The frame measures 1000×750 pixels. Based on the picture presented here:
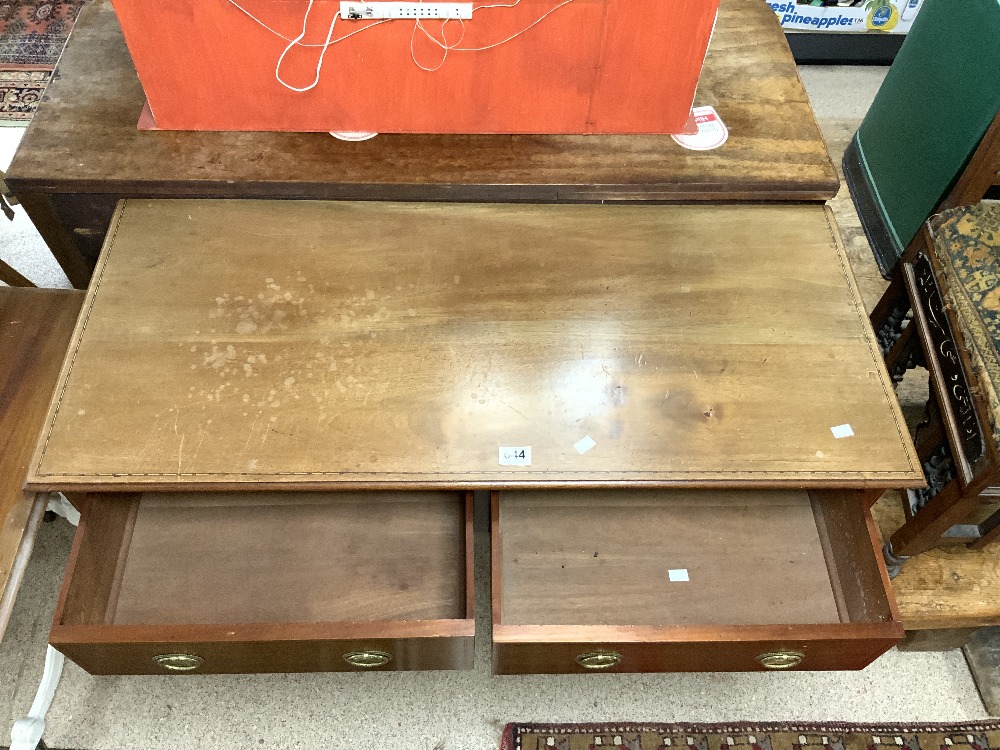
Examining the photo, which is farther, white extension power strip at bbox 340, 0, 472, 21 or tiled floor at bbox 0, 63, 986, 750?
tiled floor at bbox 0, 63, 986, 750

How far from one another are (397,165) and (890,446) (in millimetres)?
909

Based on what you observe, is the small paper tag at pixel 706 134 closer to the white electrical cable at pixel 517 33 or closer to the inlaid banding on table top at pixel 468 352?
the inlaid banding on table top at pixel 468 352

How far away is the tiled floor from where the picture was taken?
4.24ft

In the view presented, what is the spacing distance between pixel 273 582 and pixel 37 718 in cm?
45

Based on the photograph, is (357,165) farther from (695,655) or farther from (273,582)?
(695,655)

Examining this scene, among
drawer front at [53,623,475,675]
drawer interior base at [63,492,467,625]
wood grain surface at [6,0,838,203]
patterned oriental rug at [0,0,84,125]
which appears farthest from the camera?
patterned oriental rug at [0,0,84,125]

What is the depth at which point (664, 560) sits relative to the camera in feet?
3.80

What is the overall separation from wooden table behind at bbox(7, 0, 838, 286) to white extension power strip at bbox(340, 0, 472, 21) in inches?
8.8

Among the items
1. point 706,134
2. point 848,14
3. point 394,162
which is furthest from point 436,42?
point 848,14

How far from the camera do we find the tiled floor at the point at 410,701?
1293mm

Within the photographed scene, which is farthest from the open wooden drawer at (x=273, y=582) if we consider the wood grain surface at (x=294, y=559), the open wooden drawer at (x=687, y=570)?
the open wooden drawer at (x=687, y=570)

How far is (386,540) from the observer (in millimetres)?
1157

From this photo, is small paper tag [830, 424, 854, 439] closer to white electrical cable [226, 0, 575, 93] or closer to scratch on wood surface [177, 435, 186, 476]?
white electrical cable [226, 0, 575, 93]

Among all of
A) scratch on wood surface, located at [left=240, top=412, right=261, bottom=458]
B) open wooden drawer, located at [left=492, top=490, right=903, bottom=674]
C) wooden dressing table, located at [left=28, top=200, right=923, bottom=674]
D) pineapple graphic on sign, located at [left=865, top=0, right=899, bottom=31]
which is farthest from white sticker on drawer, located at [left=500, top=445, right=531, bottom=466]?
pineapple graphic on sign, located at [left=865, top=0, right=899, bottom=31]
